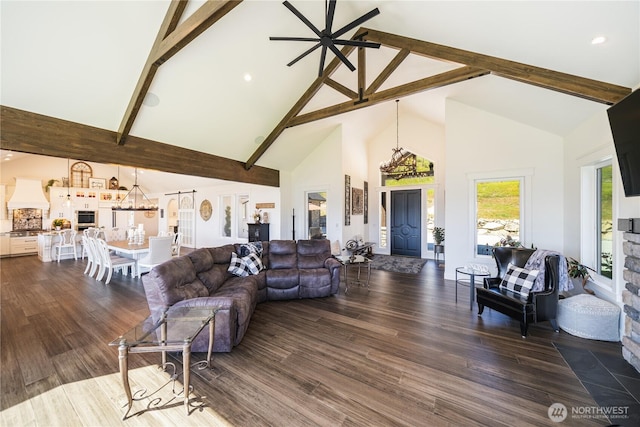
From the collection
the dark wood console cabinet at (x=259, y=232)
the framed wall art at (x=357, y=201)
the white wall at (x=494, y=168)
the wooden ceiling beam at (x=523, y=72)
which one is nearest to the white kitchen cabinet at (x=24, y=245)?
the dark wood console cabinet at (x=259, y=232)

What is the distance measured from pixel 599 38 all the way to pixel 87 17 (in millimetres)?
5158

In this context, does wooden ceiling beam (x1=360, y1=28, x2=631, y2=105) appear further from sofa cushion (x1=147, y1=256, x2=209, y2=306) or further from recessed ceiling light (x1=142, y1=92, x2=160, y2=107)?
sofa cushion (x1=147, y1=256, x2=209, y2=306)

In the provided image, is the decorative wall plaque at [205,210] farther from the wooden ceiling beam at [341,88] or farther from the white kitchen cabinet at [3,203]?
the wooden ceiling beam at [341,88]

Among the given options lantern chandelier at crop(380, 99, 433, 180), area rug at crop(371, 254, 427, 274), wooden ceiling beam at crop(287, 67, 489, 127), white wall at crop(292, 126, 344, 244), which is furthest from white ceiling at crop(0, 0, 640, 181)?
area rug at crop(371, 254, 427, 274)

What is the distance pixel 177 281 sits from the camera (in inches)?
104

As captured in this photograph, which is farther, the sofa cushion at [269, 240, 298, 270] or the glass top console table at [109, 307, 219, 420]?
the sofa cushion at [269, 240, 298, 270]

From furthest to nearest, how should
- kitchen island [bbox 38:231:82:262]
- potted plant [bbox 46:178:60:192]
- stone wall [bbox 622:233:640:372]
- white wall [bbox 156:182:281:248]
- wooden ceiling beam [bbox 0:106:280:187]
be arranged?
potted plant [bbox 46:178:60:192], white wall [bbox 156:182:281:248], kitchen island [bbox 38:231:82:262], wooden ceiling beam [bbox 0:106:280:187], stone wall [bbox 622:233:640:372]

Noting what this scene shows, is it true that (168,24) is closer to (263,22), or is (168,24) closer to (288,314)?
(263,22)

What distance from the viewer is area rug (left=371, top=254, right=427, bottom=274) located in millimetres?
5941

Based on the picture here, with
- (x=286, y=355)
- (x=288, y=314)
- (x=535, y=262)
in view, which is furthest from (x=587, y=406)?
(x=288, y=314)

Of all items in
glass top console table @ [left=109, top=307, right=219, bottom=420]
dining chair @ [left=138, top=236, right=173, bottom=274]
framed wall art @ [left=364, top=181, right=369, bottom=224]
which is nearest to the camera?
glass top console table @ [left=109, top=307, right=219, bottom=420]

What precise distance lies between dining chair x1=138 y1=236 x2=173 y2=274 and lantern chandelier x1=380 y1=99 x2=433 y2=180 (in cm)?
A: 541

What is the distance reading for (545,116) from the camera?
3752mm

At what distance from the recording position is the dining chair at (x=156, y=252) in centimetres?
495
